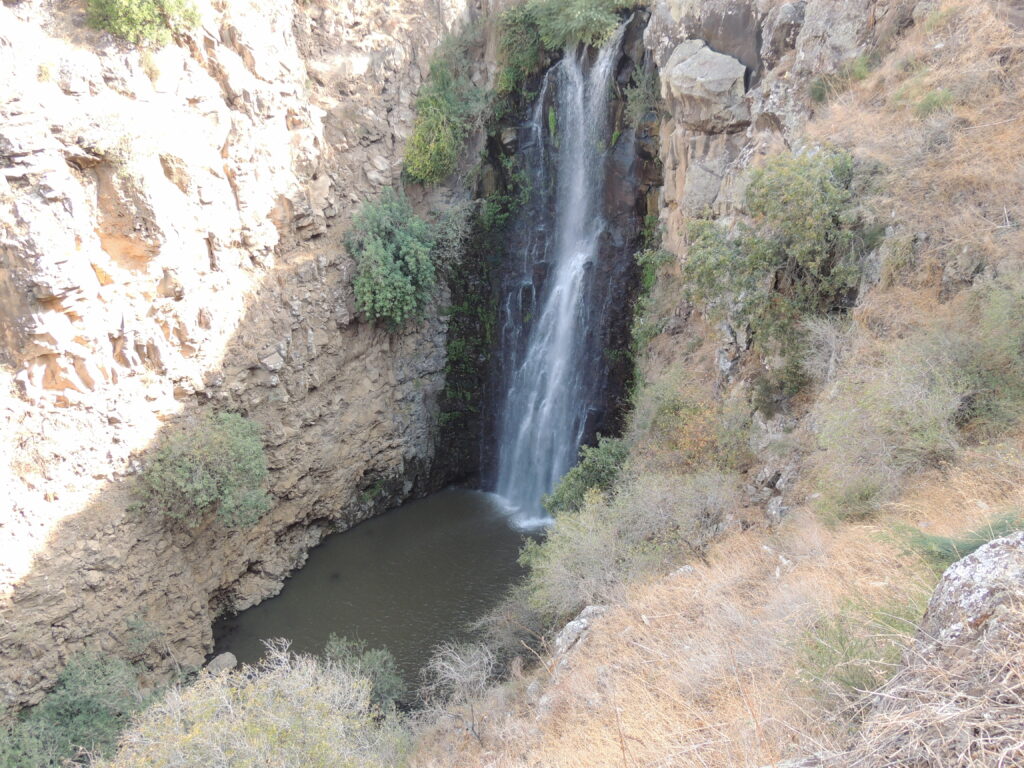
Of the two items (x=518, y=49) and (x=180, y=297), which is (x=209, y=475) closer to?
(x=180, y=297)

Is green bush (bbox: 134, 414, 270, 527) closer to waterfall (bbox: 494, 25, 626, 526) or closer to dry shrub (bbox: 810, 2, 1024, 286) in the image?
waterfall (bbox: 494, 25, 626, 526)

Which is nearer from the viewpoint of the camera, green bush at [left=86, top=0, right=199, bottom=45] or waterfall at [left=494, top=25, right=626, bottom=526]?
green bush at [left=86, top=0, right=199, bottom=45]

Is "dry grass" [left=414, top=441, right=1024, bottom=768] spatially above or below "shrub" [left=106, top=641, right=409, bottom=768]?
above

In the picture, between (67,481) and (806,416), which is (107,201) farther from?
(806,416)

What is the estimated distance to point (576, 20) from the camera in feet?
52.4

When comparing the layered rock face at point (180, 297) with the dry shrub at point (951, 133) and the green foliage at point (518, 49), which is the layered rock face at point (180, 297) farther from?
the dry shrub at point (951, 133)

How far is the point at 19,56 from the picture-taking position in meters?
11.7

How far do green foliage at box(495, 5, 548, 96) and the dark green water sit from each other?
1154 centimetres

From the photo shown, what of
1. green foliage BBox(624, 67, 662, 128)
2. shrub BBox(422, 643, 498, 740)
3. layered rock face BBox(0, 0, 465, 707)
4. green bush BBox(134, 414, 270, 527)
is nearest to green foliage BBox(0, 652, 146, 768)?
layered rock face BBox(0, 0, 465, 707)

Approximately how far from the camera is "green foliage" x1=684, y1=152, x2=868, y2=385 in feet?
31.1

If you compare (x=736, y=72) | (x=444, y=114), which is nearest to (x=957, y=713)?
(x=736, y=72)

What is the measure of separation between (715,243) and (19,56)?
1258 cm

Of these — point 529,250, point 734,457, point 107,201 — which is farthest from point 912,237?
point 107,201

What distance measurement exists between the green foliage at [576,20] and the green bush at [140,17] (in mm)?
8235
